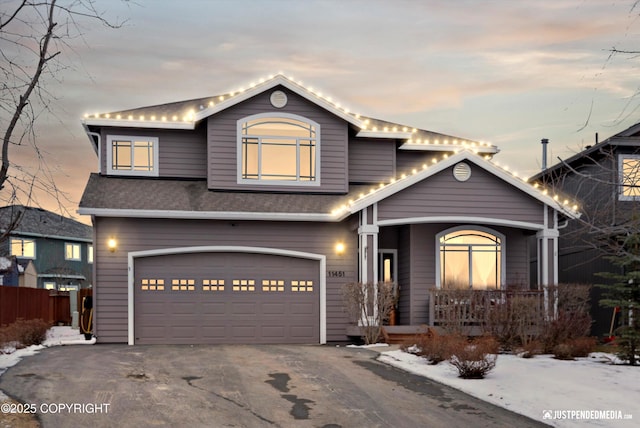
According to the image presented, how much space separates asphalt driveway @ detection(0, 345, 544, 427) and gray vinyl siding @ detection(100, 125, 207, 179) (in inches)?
267

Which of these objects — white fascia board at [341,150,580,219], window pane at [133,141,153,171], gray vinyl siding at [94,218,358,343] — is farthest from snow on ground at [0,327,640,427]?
window pane at [133,141,153,171]

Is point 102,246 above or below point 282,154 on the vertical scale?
below

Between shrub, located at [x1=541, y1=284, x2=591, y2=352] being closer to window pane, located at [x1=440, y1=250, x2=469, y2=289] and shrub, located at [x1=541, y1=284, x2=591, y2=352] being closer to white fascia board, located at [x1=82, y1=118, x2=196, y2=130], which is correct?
window pane, located at [x1=440, y1=250, x2=469, y2=289]

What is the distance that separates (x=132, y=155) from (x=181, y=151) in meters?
1.35

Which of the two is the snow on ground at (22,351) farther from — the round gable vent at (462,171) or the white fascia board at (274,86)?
the round gable vent at (462,171)

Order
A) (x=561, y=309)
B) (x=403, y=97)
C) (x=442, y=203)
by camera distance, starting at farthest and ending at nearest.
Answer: (x=403, y=97) → (x=442, y=203) → (x=561, y=309)

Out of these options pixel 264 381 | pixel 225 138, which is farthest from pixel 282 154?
pixel 264 381

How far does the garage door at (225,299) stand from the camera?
18750 millimetres

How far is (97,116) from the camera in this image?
774 inches

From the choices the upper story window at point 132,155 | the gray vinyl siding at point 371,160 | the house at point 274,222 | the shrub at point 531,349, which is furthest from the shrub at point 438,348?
the upper story window at point 132,155

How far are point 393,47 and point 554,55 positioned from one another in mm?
5868

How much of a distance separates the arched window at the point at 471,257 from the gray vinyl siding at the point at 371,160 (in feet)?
9.61

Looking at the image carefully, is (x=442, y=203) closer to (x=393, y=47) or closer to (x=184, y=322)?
(x=393, y=47)

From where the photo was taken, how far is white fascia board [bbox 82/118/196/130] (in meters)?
19.5
